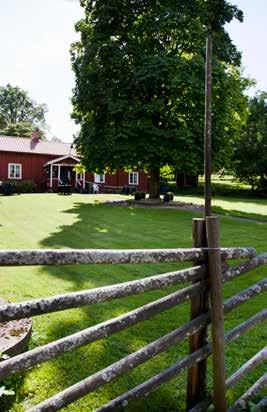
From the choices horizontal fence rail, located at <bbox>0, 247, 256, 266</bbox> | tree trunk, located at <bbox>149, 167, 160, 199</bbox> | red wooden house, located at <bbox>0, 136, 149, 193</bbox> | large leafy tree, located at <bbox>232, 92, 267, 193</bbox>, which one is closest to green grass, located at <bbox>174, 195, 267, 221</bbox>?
tree trunk, located at <bbox>149, 167, 160, 199</bbox>

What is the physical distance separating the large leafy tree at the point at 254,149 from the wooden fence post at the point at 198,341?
35150 millimetres

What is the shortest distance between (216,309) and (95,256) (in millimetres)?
1102

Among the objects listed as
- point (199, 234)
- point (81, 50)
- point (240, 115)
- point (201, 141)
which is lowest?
point (199, 234)

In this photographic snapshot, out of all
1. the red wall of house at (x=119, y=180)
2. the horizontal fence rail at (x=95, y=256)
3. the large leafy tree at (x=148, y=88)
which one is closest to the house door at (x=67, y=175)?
the red wall of house at (x=119, y=180)

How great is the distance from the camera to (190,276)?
2.84 meters

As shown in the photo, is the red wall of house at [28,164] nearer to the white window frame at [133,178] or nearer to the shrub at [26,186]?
the shrub at [26,186]

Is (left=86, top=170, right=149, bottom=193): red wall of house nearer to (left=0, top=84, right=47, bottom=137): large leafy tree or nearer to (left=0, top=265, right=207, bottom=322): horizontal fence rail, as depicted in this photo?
(left=0, top=265, right=207, bottom=322): horizontal fence rail

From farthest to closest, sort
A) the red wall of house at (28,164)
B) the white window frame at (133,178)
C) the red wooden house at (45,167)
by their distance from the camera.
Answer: the white window frame at (133,178) < the red wooden house at (45,167) < the red wall of house at (28,164)

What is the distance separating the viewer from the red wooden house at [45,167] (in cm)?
3791

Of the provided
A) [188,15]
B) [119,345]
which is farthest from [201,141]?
[119,345]

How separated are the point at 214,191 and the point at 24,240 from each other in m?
31.6

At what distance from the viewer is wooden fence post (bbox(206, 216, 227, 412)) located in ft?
9.37

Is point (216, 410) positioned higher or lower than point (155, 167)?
lower

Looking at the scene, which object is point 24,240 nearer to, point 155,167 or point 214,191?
point 155,167
